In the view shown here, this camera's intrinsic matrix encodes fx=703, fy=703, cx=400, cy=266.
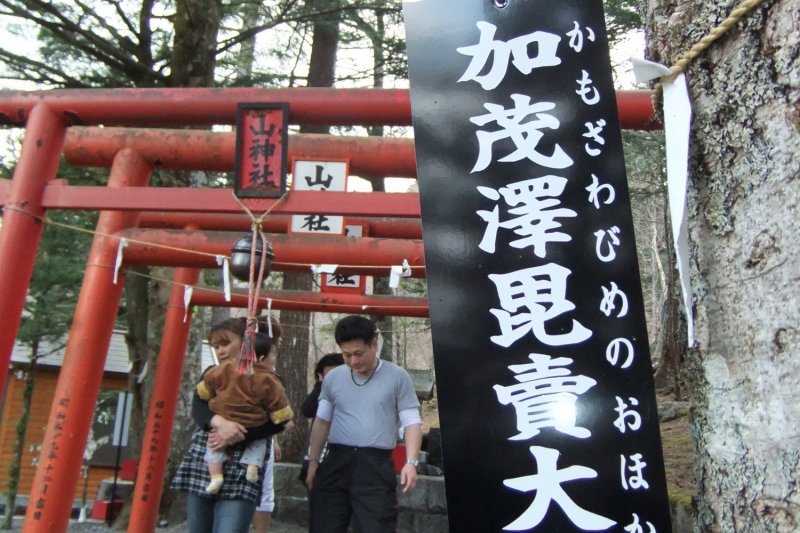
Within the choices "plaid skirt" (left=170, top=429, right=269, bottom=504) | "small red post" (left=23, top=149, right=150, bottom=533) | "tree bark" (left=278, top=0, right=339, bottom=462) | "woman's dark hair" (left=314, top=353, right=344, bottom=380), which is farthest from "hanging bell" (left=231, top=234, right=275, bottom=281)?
"tree bark" (left=278, top=0, right=339, bottom=462)

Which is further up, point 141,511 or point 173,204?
point 173,204

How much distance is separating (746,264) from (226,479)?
3.11 m

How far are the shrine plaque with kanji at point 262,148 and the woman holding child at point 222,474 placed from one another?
3.37 feet

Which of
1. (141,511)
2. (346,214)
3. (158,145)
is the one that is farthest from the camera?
(141,511)

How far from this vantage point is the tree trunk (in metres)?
1.27

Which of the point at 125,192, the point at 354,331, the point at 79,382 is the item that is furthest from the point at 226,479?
the point at 125,192

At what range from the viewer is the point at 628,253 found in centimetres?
180

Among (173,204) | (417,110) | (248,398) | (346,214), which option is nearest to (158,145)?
(173,204)

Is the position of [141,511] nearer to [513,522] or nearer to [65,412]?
[65,412]

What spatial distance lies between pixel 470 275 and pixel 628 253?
41cm

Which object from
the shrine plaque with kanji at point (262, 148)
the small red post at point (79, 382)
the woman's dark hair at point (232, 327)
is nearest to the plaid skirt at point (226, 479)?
the woman's dark hair at point (232, 327)

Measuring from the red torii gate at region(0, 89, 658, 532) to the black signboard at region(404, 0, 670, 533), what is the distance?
216cm

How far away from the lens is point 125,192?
4293mm

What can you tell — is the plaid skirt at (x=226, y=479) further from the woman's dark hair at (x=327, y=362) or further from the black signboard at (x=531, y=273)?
the black signboard at (x=531, y=273)
